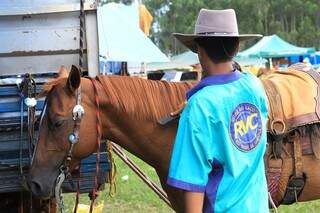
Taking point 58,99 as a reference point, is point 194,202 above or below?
below

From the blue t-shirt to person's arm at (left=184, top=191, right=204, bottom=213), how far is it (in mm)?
19

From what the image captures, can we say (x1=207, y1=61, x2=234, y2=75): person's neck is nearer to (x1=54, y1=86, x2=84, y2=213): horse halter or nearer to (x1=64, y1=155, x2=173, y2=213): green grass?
(x1=54, y1=86, x2=84, y2=213): horse halter

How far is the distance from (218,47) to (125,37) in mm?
12465

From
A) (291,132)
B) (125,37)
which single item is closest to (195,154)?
(291,132)

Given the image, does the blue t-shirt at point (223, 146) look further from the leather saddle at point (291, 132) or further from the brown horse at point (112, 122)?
the leather saddle at point (291, 132)

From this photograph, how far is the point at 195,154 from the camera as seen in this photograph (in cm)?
219

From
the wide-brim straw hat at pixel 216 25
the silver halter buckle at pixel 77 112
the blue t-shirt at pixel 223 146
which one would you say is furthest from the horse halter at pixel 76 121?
the blue t-shirt at pixel 223 146

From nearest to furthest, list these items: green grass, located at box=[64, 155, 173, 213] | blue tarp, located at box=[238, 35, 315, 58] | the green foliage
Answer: green grass, located at box=[64, 155, 173, 213] → blue tarp, located at box=[238, 35, 315, 58] → the green foliage

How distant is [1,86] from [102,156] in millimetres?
848

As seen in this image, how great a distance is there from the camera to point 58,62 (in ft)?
14.3

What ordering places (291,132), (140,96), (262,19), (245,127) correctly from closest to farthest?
(245,127)
(140,96)
(291,132)
(262,19)

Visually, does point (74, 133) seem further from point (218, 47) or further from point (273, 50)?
point (273, 50)

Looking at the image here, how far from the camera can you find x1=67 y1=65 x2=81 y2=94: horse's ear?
3332 millimetres

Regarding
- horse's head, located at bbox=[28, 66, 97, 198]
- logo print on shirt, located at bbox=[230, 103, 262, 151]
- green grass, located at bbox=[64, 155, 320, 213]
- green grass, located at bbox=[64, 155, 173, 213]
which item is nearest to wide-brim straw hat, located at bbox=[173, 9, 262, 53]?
logo print on shirt, located at bbox=[230, 103, 262, 151]
